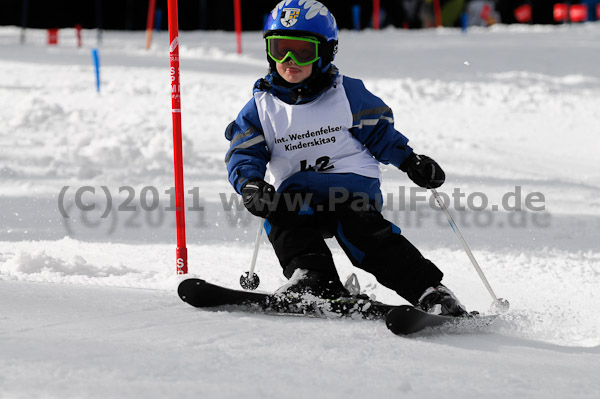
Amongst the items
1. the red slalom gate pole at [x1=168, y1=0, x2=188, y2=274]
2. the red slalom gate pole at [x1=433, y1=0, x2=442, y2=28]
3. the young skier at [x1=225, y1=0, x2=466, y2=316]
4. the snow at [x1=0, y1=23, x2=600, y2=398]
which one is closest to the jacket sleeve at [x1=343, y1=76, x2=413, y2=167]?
the young skier at [x1=225, y1=0, x2=466, y2=316]

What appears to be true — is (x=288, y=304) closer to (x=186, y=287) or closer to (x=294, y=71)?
(x=186, y=287)

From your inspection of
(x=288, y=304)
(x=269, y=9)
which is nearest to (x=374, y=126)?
(x=288, y=304)

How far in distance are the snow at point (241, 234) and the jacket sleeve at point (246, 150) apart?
24.5 inches

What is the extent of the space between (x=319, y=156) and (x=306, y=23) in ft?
2.04

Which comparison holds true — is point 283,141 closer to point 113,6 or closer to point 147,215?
point 147,215

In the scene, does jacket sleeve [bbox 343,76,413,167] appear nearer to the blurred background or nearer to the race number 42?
the race number 42

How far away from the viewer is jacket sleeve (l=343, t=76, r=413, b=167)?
13.6 feet

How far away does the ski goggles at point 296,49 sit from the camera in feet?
13.2

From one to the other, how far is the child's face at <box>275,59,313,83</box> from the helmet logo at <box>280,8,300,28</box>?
0.17 metres

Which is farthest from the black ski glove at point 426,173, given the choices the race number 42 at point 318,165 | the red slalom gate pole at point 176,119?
the red slalom gate pole at point 176,119

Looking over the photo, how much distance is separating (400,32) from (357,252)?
53.5ft

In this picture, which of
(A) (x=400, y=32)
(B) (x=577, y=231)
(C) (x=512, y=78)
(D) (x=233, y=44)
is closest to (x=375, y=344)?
(B) (x=577, y=231)

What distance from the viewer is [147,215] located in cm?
654

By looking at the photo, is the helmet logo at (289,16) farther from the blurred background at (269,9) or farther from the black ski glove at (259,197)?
the blurred background at (269,9)
